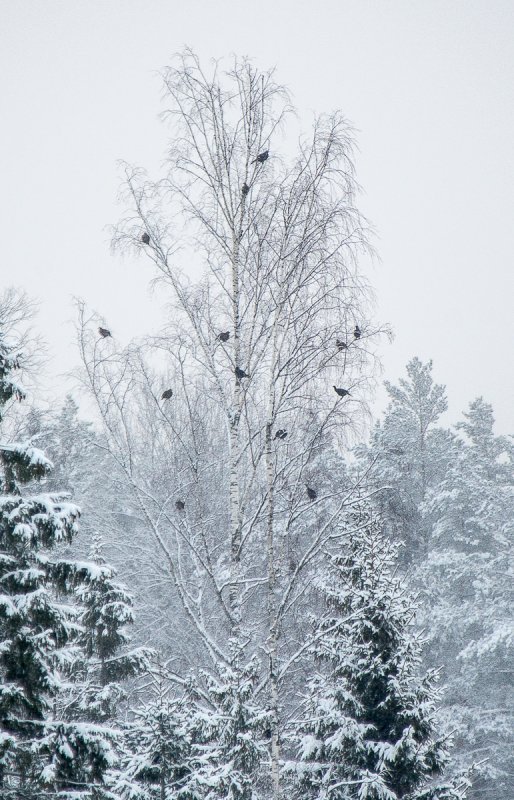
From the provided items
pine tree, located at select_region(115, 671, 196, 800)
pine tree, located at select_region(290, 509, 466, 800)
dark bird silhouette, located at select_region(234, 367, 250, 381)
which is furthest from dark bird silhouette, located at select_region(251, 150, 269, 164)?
pine tree, located at select_region(115, 671, 196, 800)

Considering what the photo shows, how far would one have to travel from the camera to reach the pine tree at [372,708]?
901 centimetres

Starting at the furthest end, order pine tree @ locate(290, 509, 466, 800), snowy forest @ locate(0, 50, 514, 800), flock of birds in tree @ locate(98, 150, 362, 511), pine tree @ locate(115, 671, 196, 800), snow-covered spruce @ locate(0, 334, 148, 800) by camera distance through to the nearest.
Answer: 1. pine tree @ locate(290, 509, 466, 800)
2. flock of birds in tree @ locate(98, 150, 362, 511)
3. snowy forest @ locate(0, 50, 514, 800)
4. pine tree @ locate(115, 671, 196, 800)
5. snow-covered spruce @ locate(0, 334, 148, 800)

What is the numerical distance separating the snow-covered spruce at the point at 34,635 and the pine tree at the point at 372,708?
12.2ft

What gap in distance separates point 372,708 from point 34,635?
17.7ft

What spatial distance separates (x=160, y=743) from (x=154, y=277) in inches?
246

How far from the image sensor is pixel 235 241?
9.70 meters

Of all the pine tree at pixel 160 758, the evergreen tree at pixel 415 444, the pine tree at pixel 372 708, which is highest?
the evergreen tree at pixel 415 444

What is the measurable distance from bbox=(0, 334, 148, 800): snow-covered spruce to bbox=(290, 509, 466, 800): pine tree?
146 inches

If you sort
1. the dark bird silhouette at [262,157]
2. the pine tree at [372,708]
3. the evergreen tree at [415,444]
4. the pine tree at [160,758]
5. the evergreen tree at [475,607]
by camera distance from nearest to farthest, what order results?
the pine tree at [160,758] < the pine tree at [372,708] < the dark bird silhouette at [262,157] < the evergreen tree at [475,607] < the evergreen tree at [415,444]

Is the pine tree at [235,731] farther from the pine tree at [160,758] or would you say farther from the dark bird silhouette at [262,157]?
the dark bird silhouette at [262,157]

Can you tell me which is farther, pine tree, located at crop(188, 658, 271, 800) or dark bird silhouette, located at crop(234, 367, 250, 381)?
dark bird silhouette, located at crop(234, 367, 250, 381)

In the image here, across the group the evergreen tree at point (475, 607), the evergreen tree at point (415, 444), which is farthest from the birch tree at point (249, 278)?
the evergreen tree at point (415, 444)

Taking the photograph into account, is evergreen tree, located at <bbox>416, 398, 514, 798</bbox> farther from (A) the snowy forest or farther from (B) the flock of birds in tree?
(B) the flock of birds in tree

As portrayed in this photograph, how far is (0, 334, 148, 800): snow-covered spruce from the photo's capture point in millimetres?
6008
